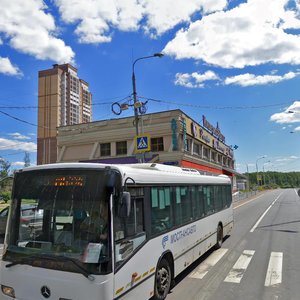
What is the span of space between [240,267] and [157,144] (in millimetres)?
23365

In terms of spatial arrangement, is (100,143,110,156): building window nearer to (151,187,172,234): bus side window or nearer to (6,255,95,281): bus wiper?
(151,187,172,234): bus side window

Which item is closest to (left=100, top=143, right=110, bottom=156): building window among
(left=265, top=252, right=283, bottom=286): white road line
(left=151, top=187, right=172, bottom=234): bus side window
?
(left=265, top=252, right=283, bottom=286): white road line

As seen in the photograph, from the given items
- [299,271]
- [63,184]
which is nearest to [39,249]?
[63,184]

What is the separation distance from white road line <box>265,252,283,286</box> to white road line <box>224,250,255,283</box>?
0.57 metres

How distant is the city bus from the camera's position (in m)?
A: 4.35

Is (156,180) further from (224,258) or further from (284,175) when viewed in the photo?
(284,175)

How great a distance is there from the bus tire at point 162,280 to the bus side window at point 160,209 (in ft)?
2.09

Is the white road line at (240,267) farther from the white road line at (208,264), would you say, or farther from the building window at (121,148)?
the building window at (121,148)

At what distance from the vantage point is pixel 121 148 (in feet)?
109

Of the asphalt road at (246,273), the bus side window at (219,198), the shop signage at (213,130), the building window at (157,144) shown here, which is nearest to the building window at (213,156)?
the shop signage at (213,130)

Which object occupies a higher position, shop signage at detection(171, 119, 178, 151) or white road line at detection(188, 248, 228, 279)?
shop signage at detection(171, 119, 178, 151)

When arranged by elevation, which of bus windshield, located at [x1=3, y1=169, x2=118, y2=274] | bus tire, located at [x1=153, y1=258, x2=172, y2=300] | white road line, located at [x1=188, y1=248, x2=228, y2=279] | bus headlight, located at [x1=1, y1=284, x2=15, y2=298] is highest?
bus windshield, located at [x1=3, y1=169, x2=118, y2=274]

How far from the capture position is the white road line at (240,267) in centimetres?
755

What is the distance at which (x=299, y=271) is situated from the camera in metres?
8.13
